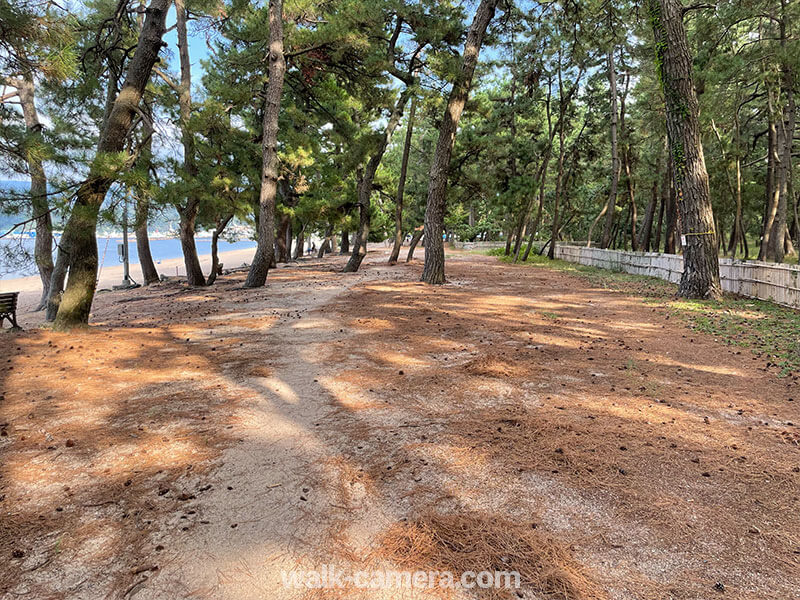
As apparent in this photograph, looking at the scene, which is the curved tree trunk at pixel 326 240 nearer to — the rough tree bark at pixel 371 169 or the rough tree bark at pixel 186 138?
the rough tree bark at pixel 371 169

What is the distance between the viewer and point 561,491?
285cm

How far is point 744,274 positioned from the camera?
11.0 meters

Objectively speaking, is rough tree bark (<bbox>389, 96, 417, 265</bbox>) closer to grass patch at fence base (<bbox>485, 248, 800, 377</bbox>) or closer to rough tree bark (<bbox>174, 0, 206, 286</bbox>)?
rough tree bark (<bbox>174, 0, 206, 286</bbox>)

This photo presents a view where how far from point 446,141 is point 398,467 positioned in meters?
11.1

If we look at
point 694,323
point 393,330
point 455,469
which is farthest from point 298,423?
point 694,323

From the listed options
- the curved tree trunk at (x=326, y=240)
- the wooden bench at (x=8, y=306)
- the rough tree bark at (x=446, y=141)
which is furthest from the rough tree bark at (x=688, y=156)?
the curved tree trunk at (x=326, y=240)

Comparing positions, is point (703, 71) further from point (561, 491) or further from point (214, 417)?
point (214, 417)

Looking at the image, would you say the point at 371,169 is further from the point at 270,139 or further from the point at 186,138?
the point at 186,138

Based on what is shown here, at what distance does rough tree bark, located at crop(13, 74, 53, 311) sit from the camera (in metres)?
5.37

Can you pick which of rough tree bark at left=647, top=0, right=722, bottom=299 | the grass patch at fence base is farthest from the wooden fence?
rough tree bark at left=647, top=0, right=722, bottom=299

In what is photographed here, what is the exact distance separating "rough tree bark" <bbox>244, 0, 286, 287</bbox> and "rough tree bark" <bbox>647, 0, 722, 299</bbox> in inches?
381

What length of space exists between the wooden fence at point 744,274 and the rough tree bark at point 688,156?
101cm

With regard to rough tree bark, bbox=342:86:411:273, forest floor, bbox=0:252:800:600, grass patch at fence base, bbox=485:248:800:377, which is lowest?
forest floor, bbox=0:252:800:600

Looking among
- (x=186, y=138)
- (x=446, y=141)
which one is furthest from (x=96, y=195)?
(x=446, y=141)
